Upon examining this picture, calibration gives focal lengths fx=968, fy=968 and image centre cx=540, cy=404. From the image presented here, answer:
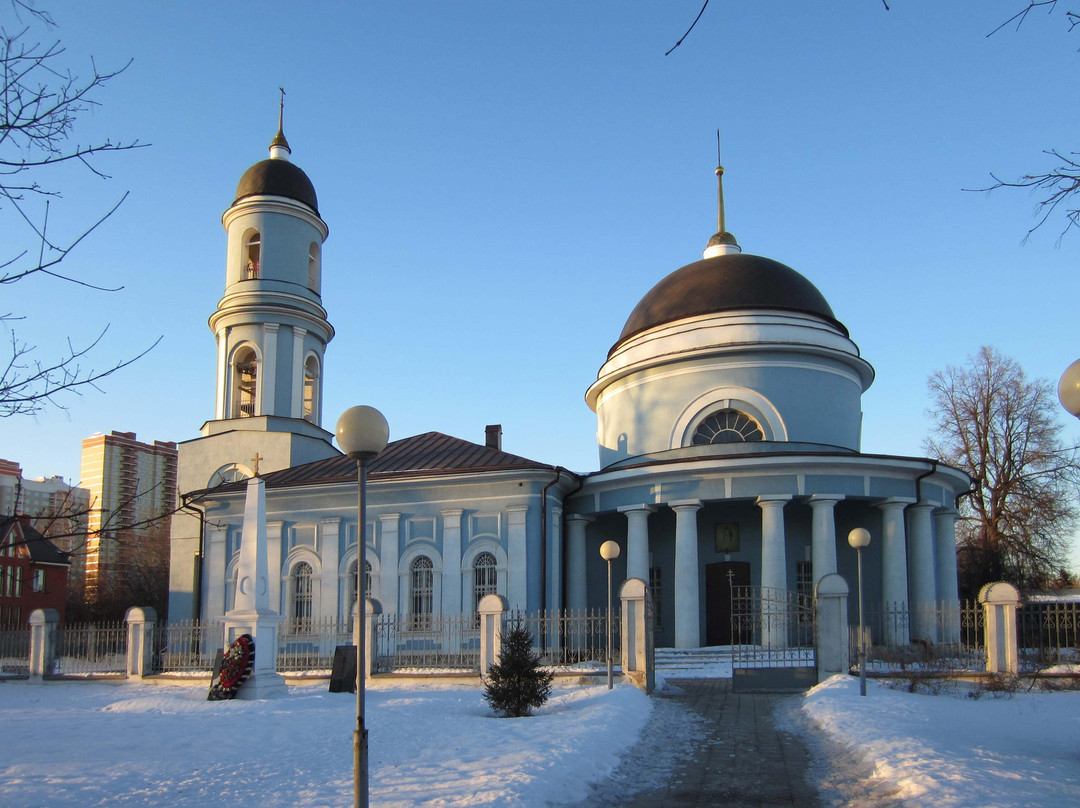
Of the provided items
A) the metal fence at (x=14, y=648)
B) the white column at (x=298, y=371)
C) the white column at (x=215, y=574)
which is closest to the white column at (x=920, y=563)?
the white column at (x=298, y=371)

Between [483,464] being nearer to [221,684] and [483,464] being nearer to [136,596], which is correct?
[221,684]

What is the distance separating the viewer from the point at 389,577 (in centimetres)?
2295

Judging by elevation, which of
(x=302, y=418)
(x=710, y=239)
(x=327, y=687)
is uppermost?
(x=710, y=239)

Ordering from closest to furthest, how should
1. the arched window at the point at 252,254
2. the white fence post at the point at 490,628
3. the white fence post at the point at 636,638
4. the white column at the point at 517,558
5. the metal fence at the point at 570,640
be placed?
the white fence post at the point at 636,638, the white fence post at the point at 490,628, the metal fence at the point at 570,640, the white column at the point at 517,558, the arched window at the point at 252,254

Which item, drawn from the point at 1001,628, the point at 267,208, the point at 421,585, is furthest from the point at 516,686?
the point at 267,208

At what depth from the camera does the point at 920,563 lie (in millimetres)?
21734

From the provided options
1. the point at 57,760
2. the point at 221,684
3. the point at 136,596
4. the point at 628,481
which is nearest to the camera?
the point at 57,760

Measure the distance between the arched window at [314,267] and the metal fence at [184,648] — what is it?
32.0 feet

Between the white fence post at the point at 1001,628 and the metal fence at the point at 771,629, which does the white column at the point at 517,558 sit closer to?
the metal fence at the point at 771,629

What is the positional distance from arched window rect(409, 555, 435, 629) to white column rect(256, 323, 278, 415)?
621 centimetres

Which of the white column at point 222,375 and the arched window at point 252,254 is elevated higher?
the arched window at point 252,254

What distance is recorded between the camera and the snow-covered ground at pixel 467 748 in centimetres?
704

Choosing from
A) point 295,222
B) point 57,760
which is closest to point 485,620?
point 57,760

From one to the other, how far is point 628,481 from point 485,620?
21.5 feet
